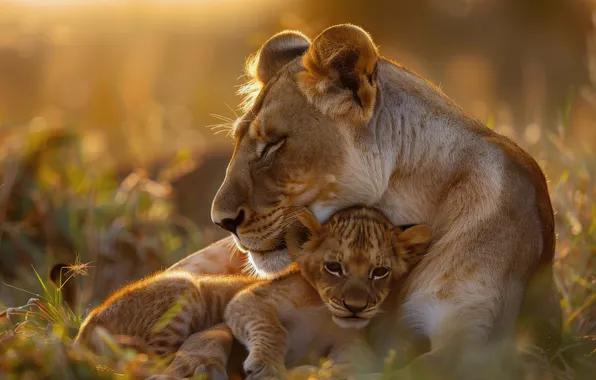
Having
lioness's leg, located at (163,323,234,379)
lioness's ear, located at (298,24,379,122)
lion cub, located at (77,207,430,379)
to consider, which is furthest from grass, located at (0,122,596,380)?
lioness's ear, located at (298,24,379,122)

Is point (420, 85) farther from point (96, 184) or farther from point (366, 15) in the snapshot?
point (366, 15)

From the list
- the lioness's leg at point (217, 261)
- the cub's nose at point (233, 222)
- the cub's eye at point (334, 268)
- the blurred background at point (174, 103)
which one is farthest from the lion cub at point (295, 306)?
the lioness's leg at point (217, 261)

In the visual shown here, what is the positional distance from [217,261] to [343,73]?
1.35 meters

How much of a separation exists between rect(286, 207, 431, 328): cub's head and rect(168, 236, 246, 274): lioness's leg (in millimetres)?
1008

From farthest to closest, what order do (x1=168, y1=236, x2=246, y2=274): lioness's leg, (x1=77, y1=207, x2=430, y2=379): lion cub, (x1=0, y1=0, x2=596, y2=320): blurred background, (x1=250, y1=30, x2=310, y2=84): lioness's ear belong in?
(x1=0, y1=0, x2=596, y2=320): blurred background
(x1=168, y1=236, x2=246, y2=274): lioness's leg
(x1=250, y1=30, x2=310, y2=84): lioness's ear
(x1=77, y1=207, x2=430, y2=379): lion cub

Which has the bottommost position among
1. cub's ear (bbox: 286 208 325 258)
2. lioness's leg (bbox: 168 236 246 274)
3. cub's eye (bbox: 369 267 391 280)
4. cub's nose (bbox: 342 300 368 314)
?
lioness's leg (bbox: 168 236 246 274)

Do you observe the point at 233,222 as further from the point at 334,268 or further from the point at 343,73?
the point at 343,73

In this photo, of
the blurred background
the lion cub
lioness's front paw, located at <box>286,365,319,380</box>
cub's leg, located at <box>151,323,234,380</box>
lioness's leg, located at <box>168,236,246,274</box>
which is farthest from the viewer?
the blurred background

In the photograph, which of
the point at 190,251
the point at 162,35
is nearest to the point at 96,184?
the point at 190,251

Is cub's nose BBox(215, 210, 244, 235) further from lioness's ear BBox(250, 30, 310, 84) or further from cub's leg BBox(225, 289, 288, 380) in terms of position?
lioness's ear BBox(250, 30, 310, 84)

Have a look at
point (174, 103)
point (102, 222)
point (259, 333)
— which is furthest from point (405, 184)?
point (174, 103)

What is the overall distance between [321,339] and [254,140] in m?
0.70

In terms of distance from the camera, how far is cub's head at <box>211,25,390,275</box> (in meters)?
3.34

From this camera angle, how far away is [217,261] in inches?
175
